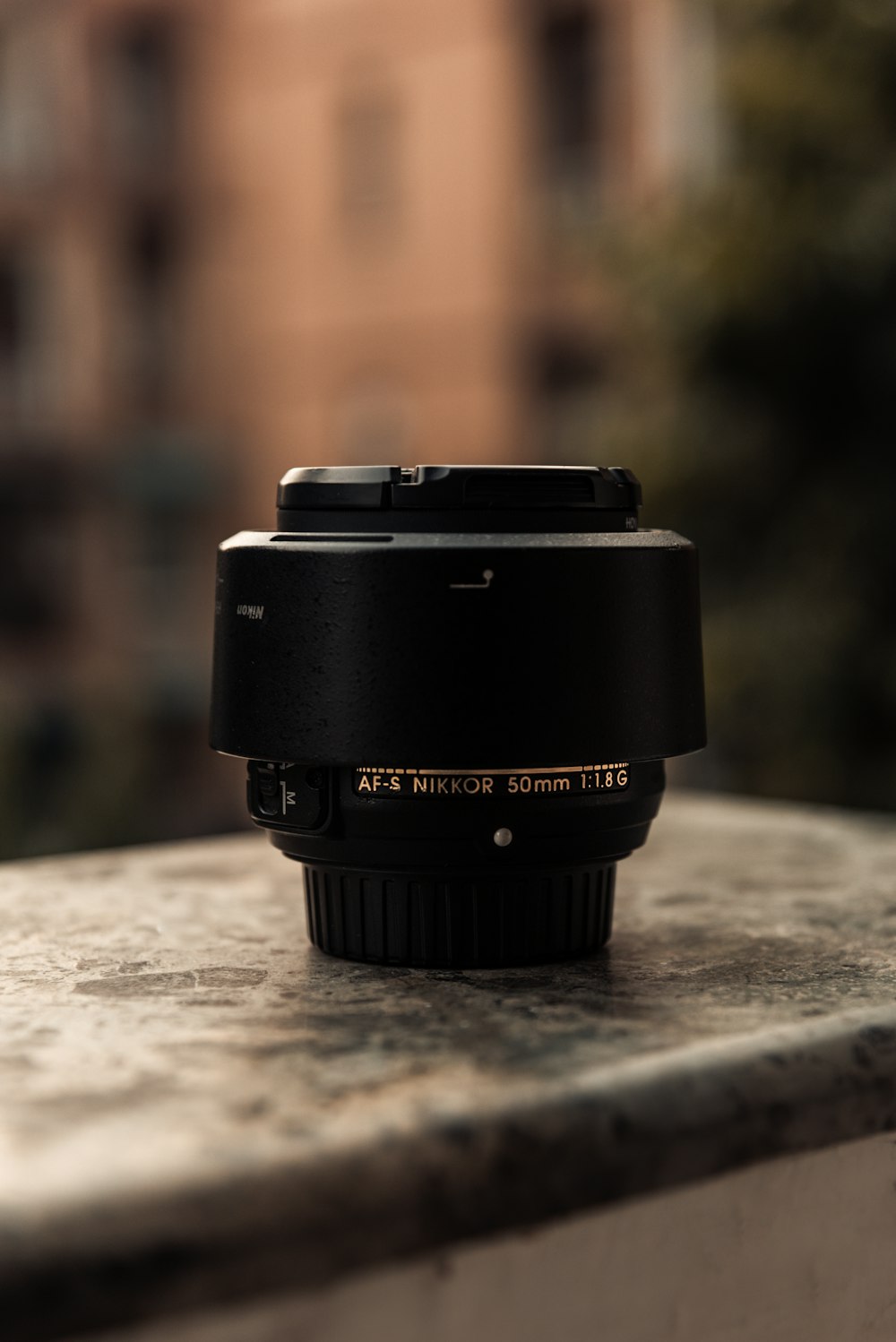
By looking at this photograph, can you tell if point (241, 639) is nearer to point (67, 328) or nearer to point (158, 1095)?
point (158, 1095)

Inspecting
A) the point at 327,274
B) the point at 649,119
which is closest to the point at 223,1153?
the point at 649,119

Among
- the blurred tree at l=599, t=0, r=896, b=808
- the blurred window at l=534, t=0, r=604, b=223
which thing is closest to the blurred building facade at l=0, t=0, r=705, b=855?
the blurred window at l=534, t=0, r=604, b=223

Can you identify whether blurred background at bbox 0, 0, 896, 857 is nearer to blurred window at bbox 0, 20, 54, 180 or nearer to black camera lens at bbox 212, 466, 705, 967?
blurred window at bbox 0, 20, 54, 180

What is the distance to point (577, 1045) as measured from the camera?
642 mm

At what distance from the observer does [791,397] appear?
3041 mm

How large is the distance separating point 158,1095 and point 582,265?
3.05 meters

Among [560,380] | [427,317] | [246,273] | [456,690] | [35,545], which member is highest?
[246,273]

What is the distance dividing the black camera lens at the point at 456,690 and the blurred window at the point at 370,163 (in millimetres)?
7767

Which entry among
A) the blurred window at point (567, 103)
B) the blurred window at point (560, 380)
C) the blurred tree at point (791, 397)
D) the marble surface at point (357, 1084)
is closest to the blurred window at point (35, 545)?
the blurred window at point (560, 380)

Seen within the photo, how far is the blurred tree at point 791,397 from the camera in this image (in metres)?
2.90

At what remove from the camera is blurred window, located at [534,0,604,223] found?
7.43m

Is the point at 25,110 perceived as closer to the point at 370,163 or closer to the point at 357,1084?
the point at 370,163

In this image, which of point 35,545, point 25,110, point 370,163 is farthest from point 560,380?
point 25,110

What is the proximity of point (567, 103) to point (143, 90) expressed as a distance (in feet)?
10.4
